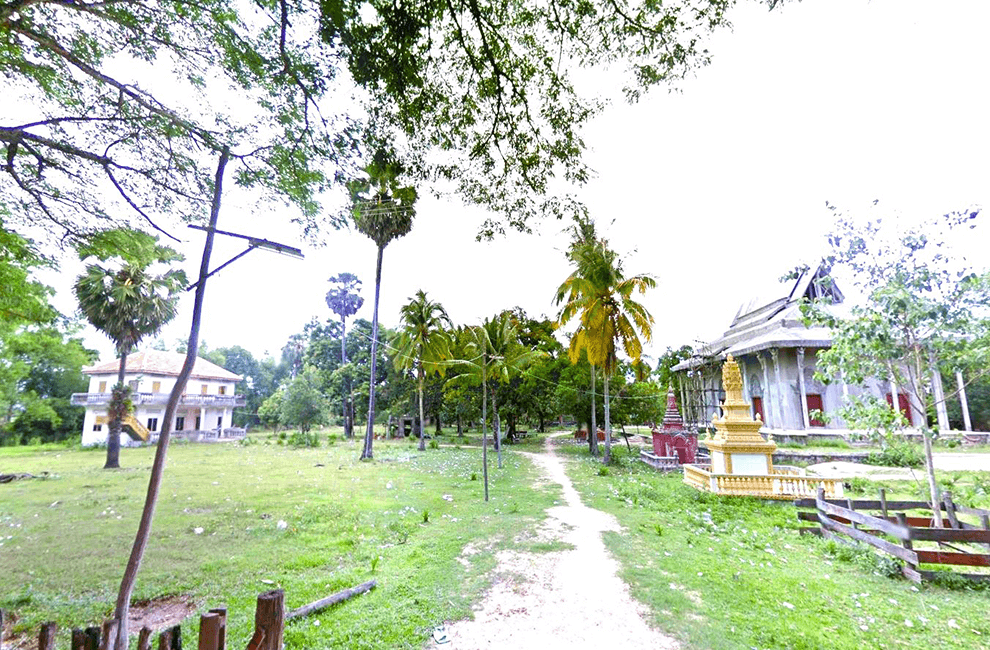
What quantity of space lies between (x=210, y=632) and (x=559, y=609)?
3.76m

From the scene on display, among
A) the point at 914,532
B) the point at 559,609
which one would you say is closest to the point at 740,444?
the point at 914,532

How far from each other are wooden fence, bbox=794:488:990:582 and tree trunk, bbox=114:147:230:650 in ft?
29.6

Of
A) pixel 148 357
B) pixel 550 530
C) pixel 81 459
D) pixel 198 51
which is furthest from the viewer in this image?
pixel 148 357

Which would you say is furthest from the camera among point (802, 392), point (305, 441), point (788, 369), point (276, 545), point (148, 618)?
point (305, 441)

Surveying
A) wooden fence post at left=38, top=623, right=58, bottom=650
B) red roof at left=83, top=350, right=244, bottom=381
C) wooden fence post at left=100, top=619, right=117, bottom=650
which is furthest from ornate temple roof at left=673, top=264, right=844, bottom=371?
red roof at left=83, top=350, right=244, bottom=381

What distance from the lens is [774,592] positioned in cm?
535

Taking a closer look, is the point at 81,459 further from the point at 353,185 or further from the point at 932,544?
the point at 932,544

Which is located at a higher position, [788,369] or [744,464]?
[788,369]

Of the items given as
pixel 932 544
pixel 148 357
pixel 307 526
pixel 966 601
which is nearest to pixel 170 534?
pixel 307 526

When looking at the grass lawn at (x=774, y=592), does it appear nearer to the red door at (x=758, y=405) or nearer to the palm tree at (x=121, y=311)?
the red door at (x=758, y=405)

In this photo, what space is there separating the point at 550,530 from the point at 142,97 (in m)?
9.26

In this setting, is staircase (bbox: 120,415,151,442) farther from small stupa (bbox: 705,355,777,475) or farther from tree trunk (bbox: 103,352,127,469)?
small stupa (bbox: 705,355,777,475)

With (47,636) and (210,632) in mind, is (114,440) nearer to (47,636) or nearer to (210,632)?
(47,636)

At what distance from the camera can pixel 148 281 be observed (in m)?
20.8
